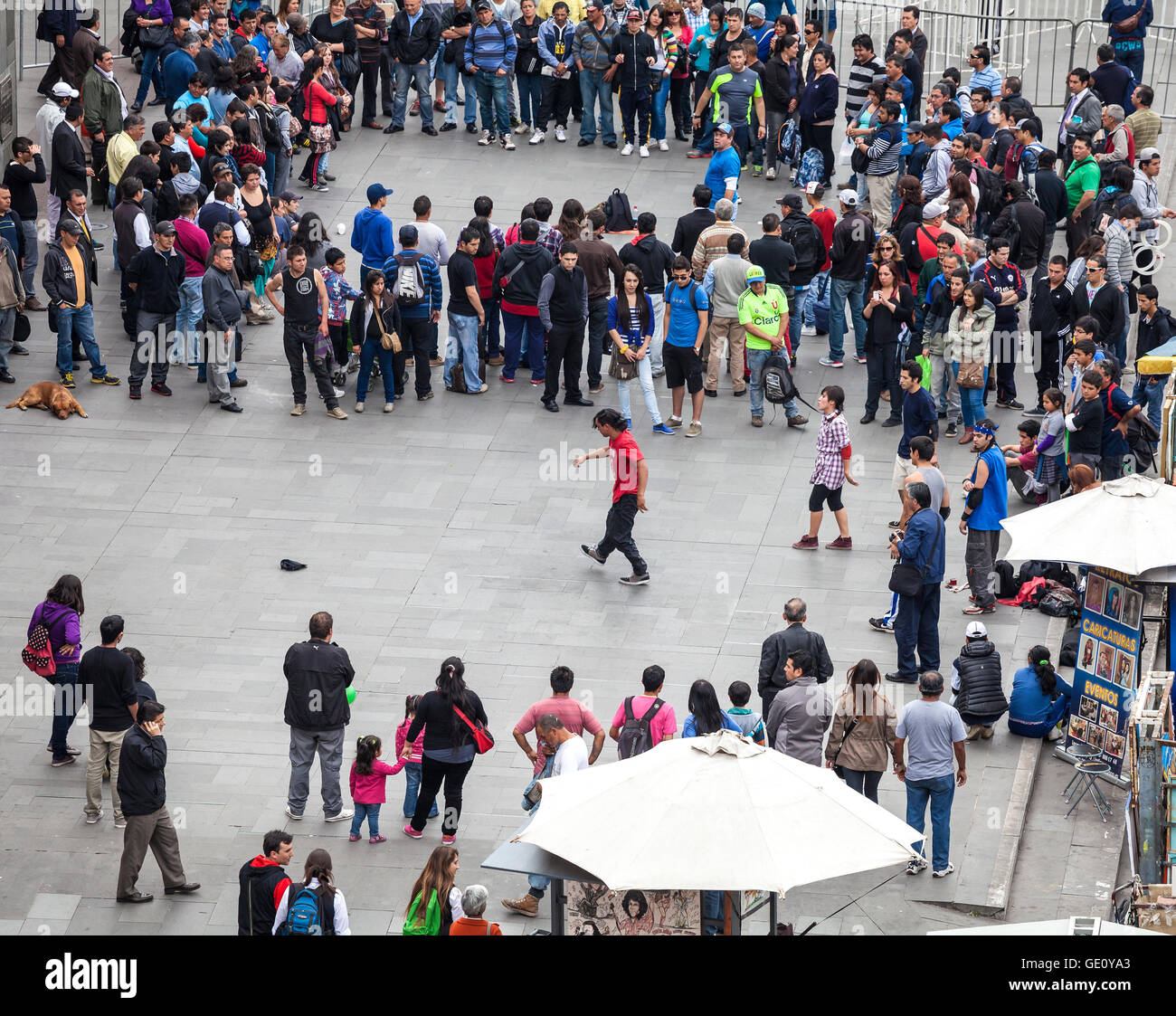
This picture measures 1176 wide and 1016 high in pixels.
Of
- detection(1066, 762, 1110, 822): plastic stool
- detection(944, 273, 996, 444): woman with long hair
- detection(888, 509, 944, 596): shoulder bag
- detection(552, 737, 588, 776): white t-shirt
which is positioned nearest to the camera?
detection(552, 737, 588, 776): white t-shirt

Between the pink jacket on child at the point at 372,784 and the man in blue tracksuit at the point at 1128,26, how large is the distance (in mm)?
16189

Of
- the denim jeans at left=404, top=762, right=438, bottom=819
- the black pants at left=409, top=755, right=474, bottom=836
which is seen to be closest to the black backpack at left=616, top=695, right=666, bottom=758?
the black pants at left=409, top=755, right=474, bottom=836

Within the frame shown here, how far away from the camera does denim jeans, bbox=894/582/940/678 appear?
15.6m

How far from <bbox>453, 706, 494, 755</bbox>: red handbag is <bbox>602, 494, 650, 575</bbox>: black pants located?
11.6 feet

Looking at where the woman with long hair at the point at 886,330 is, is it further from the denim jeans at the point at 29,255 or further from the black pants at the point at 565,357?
the denim jeans at the point at 29,255

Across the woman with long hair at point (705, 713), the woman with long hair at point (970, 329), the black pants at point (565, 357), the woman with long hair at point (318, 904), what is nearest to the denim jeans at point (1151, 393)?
the woman with long hair at point (970, 329)

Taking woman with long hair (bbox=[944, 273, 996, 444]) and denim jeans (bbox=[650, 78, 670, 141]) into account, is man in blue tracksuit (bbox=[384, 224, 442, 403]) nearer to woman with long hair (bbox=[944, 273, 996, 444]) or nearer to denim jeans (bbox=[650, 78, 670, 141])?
woman with long hair (bbox=[944, 273, 996, 444])

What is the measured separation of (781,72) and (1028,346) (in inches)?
206

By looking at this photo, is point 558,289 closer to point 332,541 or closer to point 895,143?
point 332,541

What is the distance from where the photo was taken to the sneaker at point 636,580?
17172 millimetres

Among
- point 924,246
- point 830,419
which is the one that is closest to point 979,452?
point 830,419

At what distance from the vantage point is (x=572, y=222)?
20.0m

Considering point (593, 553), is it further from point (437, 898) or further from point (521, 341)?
point (437, 898)

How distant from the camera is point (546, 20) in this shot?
2548 cm
